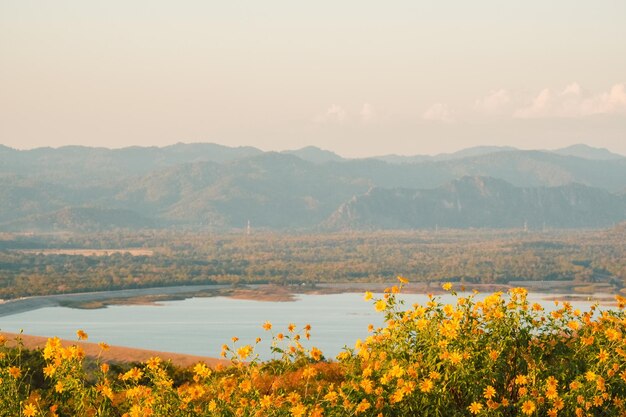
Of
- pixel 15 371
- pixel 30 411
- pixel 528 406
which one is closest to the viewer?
pixel 30 411

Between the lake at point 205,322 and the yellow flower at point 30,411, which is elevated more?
the yellow flower at point 30,411

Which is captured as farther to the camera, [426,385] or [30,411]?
[426,385]

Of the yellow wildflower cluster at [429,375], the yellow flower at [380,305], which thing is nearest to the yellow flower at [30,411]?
the yellow wildflower cluster at [429,375]

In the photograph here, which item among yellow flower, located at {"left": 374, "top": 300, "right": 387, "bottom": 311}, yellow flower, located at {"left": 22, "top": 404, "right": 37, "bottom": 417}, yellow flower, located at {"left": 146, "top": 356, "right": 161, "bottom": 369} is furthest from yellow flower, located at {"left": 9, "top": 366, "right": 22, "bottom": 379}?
yellow flower, located at {"left": 374, "top": 300, "right": 387, "bottom": 311}

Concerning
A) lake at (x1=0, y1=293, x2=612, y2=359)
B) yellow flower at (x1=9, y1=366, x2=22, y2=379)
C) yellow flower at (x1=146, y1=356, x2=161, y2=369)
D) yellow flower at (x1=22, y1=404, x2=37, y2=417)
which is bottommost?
lake at (x1=0, y1=293, x2=612, y2=359)

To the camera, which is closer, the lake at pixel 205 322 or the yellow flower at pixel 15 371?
the yellow flower at pixel 15 371

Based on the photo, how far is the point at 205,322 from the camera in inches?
4673

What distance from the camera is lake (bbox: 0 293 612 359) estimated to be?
10081 centimetres

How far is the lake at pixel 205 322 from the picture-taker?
100812 mm

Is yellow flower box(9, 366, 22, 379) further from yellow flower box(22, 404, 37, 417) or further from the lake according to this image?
the lake

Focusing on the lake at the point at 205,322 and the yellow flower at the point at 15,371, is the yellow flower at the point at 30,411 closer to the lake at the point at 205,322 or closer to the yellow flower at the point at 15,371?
the yellow flower at the point at 15,371

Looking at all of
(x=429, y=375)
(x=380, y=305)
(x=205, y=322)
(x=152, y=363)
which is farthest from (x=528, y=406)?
(x=205, y=322)

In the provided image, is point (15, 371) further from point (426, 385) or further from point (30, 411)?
point (426, 385)

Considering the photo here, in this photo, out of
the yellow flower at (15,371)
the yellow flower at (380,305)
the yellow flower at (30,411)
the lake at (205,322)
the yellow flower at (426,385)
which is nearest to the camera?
the yellow flower at (30,411)
